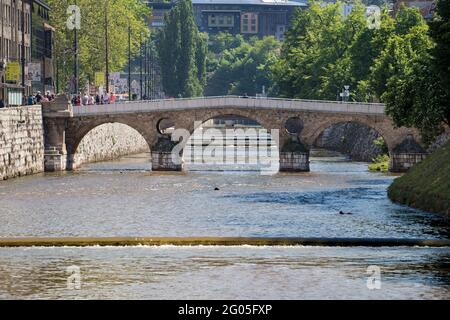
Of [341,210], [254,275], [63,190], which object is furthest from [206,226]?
[63,190]

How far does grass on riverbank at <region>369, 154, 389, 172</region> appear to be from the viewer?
122688 mm

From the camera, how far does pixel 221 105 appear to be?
127562mm

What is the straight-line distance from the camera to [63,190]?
96.9m

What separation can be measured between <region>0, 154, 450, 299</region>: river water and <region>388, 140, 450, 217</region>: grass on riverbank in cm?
92

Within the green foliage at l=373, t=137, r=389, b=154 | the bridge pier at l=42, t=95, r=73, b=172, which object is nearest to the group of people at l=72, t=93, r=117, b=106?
the bridge pier at l=42, t=95, r=73, b=172

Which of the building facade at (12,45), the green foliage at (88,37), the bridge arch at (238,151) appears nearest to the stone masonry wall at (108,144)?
the bridge arch at (238,151)

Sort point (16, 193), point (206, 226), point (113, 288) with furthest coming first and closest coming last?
point (16, 193), point (206, 226), point (113, 288)

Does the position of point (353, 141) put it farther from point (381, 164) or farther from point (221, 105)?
point (221, 105)

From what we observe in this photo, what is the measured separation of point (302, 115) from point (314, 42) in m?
43.1

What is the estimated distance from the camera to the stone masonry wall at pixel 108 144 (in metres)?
135

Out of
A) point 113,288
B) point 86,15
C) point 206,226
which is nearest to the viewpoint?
point 113,288

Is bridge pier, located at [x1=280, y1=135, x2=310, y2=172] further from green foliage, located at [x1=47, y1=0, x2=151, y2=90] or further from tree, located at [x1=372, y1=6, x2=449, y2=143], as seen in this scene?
green foliage, located at [x1=47, y1=0, x2=151, y2=90]
